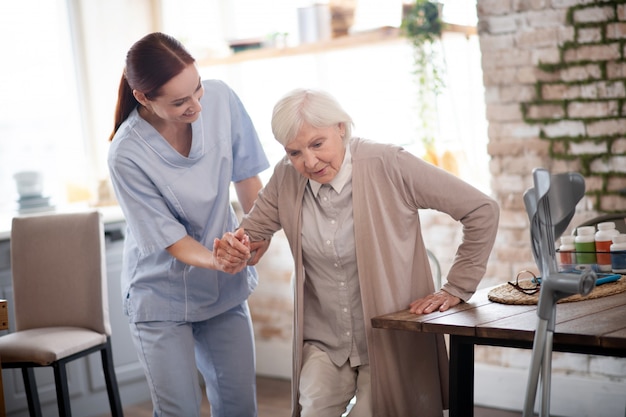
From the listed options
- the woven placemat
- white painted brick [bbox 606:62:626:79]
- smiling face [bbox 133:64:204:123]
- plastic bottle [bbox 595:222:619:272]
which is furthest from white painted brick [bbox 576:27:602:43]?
smiling face [bbox 133:64:204:123]

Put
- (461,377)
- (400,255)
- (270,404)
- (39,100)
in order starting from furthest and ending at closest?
(39,100) → (270,404) → (400,255) → (461,377)

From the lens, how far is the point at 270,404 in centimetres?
411

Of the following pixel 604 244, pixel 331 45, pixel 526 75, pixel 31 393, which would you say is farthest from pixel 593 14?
pixel 31 393

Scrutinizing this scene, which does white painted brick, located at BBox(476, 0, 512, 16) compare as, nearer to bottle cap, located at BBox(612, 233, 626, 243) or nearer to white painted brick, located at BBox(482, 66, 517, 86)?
white painted brick, located at BBox(482, 66, 517, 86)

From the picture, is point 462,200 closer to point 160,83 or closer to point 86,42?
point 160,83

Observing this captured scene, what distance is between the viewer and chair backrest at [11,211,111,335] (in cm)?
354

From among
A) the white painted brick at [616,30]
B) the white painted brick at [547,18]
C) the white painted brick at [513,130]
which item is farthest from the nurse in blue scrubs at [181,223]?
the white painted brick at [616,30]

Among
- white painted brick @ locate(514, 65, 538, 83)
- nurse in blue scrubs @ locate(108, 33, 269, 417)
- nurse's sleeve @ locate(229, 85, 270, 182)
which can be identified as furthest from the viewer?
white painted brick @ locate(514, 65, 538, 83)

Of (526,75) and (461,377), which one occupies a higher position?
(526,75)

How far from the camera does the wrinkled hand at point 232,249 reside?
234 centimetres

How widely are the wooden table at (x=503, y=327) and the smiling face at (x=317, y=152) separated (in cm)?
41

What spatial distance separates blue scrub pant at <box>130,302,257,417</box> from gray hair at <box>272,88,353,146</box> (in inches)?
27.6

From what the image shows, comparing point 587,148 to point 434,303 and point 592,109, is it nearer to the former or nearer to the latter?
point 592,109

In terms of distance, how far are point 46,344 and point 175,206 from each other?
3.49ft
